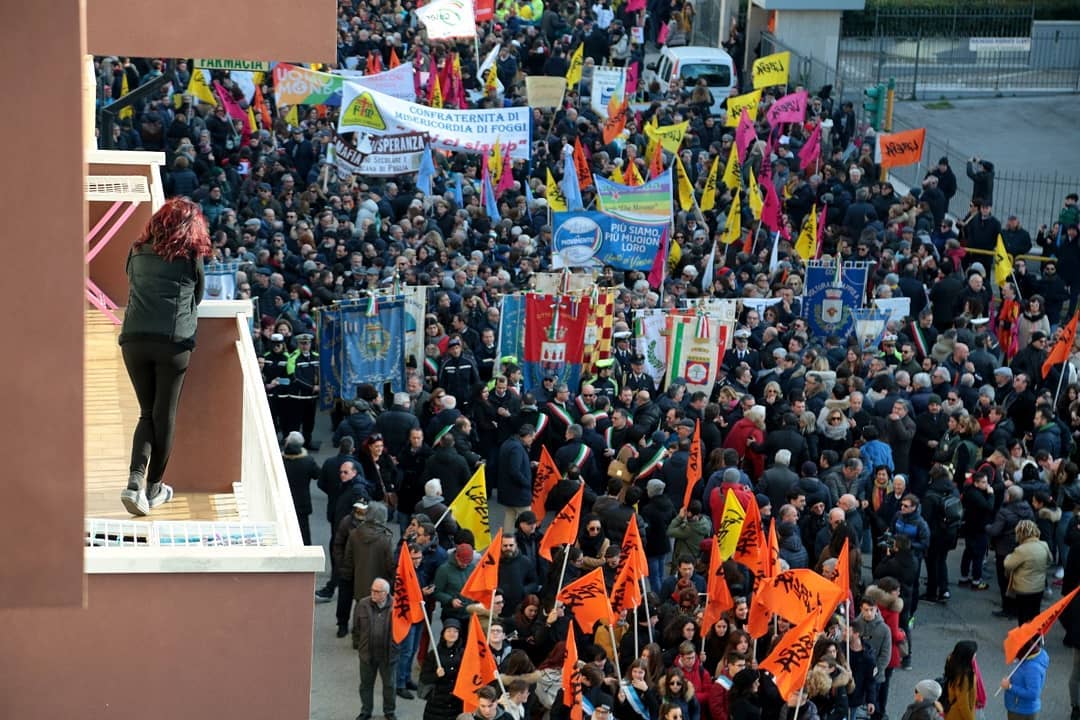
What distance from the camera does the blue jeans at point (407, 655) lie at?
1390 cm

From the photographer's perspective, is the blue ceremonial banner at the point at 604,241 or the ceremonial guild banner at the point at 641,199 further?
the ceremonial guild banner at the point at 641,199

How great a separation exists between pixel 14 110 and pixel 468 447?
40.1 ft

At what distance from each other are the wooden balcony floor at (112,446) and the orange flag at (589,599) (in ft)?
13.6

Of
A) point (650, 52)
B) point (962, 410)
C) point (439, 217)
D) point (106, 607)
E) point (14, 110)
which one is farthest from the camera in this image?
point (650, 52)

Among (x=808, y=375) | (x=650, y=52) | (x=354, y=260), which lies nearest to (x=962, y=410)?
(x=808, y=375)

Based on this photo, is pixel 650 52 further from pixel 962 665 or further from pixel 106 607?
pixel 106 607

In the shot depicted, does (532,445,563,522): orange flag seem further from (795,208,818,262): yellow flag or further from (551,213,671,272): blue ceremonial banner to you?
(795,208,818,262): yellow flag

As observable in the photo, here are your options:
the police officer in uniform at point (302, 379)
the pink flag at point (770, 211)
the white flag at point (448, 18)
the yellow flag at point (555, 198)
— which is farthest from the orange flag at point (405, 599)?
the white flag at point (448, 18)

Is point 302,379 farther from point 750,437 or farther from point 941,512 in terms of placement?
point 941,512

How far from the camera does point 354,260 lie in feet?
70.2

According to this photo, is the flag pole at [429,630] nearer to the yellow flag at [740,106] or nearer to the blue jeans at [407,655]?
the blue jeans at [407,655]

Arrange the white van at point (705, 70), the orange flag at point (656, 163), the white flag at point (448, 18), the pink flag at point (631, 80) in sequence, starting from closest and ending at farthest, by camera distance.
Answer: the orange flag at point (656, 163), the white flag at point (448, 18), the pink flag at point (631, 80), the white van at point (705, 70)

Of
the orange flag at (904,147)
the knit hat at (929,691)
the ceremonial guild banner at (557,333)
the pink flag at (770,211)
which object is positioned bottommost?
the knit hat at (929,691)

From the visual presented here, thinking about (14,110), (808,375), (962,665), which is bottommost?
(962,665)
